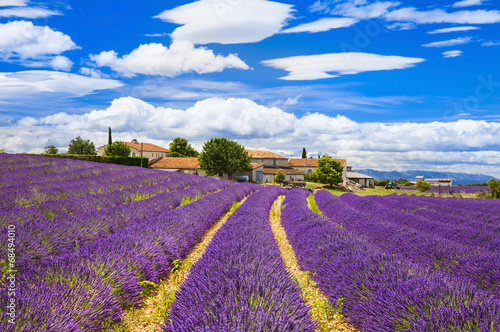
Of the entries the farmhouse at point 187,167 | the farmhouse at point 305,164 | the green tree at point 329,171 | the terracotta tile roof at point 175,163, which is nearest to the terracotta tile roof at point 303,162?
the farmhouse at point 305,164

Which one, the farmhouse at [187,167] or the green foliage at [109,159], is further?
the farmhouse at [187,167]

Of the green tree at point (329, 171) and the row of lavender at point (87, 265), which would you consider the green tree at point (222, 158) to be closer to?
the green tree at point (329, 171)

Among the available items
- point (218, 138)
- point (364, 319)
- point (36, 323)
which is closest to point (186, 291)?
point (36, 323)

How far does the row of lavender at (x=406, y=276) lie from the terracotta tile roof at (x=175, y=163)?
136 ft

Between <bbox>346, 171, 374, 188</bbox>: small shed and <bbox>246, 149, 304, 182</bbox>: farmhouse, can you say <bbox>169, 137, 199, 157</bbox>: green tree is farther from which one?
<bbox>346, 171, 374, 188</bbox>: small shed

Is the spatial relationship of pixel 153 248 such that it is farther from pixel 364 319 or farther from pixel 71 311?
pixel 364 319

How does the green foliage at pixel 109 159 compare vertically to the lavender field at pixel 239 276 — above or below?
above

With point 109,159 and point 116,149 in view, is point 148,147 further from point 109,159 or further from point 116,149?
point 109,159

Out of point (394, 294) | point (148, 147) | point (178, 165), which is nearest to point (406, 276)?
point (394, 294)

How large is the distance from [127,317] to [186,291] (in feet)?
3.61

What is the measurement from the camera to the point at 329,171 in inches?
1628

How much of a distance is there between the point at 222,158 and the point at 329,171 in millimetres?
A: 14904

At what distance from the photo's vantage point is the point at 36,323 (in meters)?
2.38

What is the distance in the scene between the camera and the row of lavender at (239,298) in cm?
218
